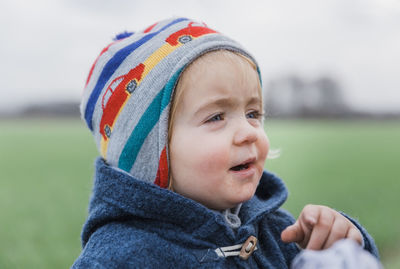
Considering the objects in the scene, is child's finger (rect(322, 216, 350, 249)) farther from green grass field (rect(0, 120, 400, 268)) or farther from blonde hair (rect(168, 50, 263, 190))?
green grass field (rect(0, 120, 400, 268))

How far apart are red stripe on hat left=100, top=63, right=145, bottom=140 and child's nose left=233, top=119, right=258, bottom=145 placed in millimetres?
418

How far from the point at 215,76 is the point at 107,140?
1.66 ft

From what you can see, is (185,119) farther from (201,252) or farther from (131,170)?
(201,252)

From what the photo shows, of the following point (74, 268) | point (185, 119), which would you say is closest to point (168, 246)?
point (74, 268)

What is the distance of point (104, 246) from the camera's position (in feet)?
5.43

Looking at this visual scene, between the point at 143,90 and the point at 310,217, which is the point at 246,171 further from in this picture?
the point at 143,90

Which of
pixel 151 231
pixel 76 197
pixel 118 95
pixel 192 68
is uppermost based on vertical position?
pixel 192 68

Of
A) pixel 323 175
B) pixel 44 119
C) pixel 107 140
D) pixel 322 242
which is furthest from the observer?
pixel 44 119

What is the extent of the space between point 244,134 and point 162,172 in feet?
1.06

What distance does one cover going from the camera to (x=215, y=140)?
1710 millimetres

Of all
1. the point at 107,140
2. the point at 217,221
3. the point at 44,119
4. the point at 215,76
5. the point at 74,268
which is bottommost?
the point at 44,119

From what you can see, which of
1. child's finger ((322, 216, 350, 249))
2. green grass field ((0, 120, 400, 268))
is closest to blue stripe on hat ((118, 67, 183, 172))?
child's finger ((322, 216, 350, 249))

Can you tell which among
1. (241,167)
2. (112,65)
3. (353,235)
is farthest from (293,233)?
(112,65)

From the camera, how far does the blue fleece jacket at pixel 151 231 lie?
1632 millimetres
